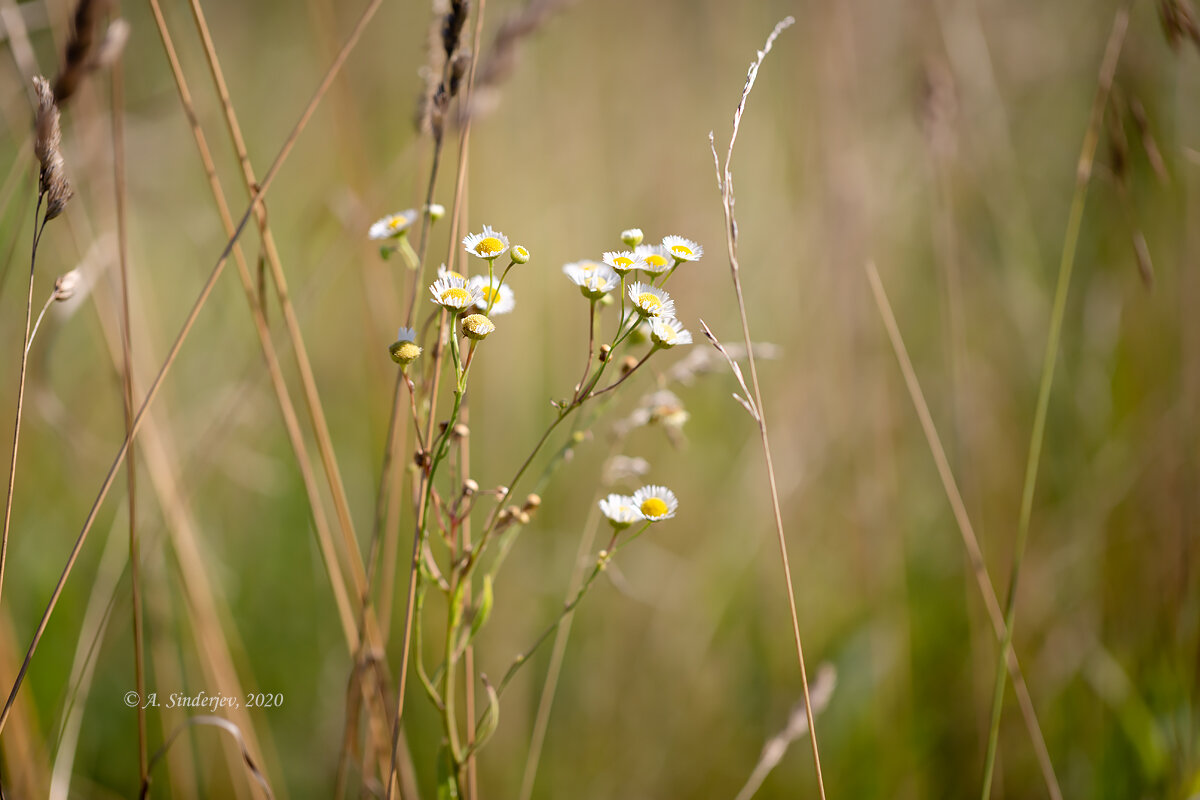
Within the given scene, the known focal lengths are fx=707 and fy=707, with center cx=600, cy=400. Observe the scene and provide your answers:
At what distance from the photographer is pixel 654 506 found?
68 centimetres

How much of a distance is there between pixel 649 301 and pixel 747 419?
1429 mm

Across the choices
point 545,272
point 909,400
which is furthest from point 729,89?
point 909,400

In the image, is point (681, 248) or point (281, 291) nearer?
point (681, 248)

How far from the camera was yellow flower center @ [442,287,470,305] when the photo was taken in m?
0.56

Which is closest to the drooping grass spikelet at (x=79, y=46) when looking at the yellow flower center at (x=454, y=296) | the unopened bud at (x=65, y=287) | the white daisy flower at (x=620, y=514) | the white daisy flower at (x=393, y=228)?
the unopened bud at (x=65, y=287)

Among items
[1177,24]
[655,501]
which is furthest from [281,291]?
[1177,24]

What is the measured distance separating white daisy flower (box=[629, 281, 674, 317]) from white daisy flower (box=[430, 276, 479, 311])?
0.13 metres

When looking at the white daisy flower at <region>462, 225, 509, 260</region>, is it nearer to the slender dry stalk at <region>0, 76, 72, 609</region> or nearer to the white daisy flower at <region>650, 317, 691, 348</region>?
Result: the white daisy flower at <region>650, 317, 691, 348</region>

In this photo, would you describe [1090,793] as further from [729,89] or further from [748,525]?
[729,89]

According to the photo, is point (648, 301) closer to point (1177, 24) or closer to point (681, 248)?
point (681, 248)

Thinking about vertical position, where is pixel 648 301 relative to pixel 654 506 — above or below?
above

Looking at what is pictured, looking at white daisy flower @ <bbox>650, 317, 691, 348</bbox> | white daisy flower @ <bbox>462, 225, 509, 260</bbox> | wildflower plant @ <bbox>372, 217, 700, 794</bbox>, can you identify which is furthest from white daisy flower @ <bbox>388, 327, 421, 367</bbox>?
white daisy flower @ <bbox>650, 317, 691, 348</bbox>

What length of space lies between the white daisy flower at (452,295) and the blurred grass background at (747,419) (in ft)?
1.37

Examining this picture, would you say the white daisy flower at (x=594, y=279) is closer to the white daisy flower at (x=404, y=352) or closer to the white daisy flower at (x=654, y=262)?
the white daisy flower at (x=654, y=262)
